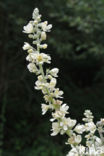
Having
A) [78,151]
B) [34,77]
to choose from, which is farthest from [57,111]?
[34,77]

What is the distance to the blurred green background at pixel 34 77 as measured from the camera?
6.64 m

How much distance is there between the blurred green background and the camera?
6645mm

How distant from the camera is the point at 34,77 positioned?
8.13 metres

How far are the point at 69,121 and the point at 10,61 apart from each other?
7.07m

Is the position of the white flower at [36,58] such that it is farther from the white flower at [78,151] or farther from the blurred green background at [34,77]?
the blurred green background at [34,77]

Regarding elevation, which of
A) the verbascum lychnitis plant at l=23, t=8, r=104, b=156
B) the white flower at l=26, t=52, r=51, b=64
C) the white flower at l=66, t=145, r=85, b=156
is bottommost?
the white flower at l=66, t=145, r=85, b=156

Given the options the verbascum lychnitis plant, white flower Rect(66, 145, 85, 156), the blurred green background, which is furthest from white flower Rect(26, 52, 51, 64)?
the blurred green background

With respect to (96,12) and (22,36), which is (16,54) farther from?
(96,12)

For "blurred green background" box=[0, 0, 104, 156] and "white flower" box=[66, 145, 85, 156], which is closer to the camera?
"white flower" box=[66, 145, 85, 156]

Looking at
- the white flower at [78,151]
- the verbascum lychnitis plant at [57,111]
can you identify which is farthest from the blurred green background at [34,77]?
the white flower at [78,151]

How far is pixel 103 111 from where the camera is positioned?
7.43m

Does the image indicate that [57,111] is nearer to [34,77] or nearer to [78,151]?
[78,151]

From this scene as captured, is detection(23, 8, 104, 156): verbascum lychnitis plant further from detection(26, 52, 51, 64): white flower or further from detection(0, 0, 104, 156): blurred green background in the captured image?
detection(0, 0, 104, 156): blurred green background

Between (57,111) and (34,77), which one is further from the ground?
(34,77)
